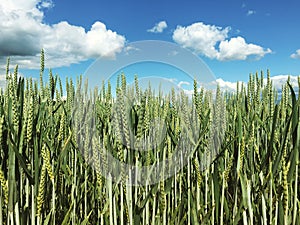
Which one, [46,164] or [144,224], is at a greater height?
[46,164]

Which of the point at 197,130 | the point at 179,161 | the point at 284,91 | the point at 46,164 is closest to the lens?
the point at 46,164

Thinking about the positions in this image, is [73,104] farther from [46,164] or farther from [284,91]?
[284,91]

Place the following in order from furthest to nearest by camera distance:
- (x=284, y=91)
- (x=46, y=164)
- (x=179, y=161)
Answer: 1. (x=284, y=91)
2. (x=179, y=161)
3. (x=46, y=164)

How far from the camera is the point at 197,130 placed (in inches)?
41.1

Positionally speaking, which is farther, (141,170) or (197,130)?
(197,130)

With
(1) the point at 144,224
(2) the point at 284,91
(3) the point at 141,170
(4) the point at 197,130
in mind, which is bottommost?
(1) the point at 144,224

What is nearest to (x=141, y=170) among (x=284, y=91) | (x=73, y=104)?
(x=73, y=104)

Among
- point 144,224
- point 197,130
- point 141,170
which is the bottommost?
point 144,224

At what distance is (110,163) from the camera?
0.90 m

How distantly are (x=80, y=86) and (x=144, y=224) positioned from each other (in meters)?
→ 0.72

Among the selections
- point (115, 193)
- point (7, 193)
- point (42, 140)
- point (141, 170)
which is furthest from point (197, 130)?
point (7, 193)

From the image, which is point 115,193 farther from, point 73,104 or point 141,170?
point 73,104

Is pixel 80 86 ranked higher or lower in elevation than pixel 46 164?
higher

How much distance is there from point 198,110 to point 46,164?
0.47m
